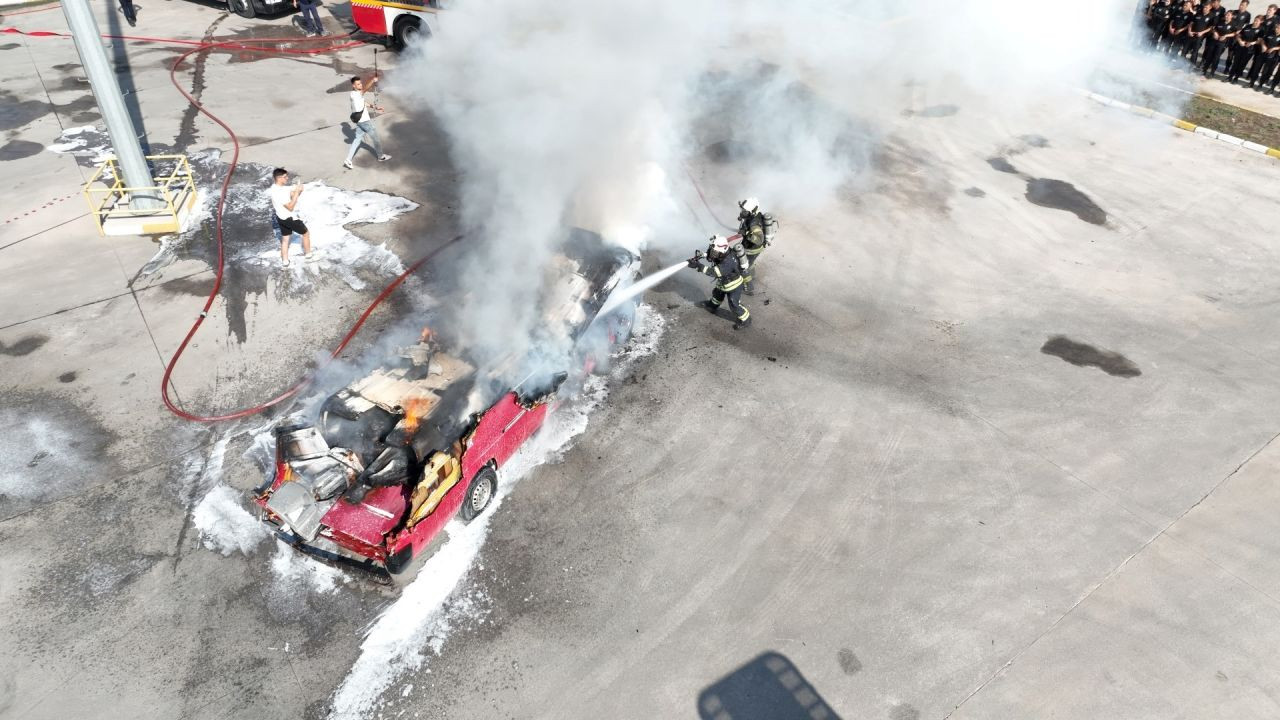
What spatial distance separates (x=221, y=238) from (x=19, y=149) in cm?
494

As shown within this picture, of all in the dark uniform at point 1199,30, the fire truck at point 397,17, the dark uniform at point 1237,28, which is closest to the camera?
the fire truck at point 397,17

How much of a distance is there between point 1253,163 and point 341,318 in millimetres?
14921

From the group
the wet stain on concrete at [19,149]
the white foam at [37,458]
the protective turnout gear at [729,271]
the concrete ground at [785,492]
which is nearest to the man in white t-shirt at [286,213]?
the concrete ground at [785,492]

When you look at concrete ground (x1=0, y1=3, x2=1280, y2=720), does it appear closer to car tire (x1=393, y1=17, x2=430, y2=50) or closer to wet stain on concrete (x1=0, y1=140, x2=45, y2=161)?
wet stain on concrete (x1=0, y1=140, x2=45, y2=161)

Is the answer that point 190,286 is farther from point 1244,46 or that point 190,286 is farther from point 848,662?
point 1244,46

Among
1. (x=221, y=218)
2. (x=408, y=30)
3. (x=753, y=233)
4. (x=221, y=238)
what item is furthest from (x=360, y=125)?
(x=753, y=233)

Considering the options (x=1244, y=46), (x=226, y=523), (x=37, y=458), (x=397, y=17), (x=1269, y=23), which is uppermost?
(x=1269, y=23)

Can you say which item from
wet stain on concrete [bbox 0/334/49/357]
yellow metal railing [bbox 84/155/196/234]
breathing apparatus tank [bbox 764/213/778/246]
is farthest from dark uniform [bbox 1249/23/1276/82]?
wet stain on concrete [bbox 0/334/49/357]

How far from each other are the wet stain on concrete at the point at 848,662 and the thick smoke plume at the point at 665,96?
370 cm

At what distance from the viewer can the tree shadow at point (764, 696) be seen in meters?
5.23

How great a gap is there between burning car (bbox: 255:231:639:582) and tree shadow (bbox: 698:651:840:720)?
8.07 ft

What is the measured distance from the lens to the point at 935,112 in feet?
47.7

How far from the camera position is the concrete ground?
5.42 meters

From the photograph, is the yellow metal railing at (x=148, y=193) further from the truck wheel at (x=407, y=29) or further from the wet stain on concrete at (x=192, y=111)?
the truck wheel at (x=407, y=29)
